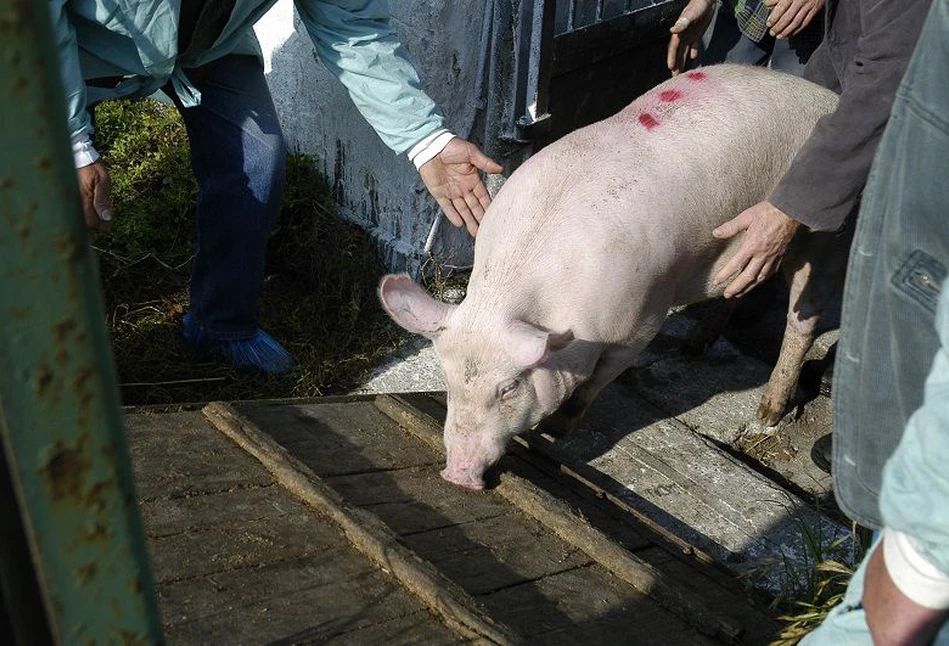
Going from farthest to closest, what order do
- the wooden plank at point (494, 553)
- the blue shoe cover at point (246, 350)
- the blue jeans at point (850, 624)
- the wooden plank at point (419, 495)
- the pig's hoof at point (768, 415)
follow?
the pig's hoof at point (768, 415) → the blue shoe cover at point (246, 350) → the wooden plank at point (419, 495) → the wooden plank at point (494, 553) → the blue jeans at point (850, 624)

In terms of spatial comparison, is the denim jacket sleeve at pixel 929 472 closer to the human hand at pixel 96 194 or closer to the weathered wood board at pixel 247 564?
the weathered wood board at pixel 247 564

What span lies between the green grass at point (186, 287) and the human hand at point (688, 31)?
5.64ft

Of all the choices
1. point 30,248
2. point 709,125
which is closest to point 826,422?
point 709,125

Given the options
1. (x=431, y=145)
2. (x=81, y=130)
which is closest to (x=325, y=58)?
(x=431, y=145)

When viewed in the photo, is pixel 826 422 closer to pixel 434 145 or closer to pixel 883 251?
pixel 434 145

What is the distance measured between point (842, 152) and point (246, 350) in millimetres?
2536

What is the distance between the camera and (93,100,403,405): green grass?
14.8 feet

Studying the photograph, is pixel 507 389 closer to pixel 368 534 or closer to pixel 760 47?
pixel 368 534

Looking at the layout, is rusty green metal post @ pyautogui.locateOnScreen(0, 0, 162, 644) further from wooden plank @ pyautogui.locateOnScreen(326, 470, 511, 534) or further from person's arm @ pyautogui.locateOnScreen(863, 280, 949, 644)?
wooden plank @ pyautogui.locateOnScreen(326, 470, 511, 534)

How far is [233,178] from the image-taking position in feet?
13.7

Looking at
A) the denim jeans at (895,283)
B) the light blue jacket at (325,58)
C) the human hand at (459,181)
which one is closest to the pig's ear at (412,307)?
the human hand at (459,181)

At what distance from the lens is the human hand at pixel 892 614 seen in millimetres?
1394

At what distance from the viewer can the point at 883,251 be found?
5.06ft

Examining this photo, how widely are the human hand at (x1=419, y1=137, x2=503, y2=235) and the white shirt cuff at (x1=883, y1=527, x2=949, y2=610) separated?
8.24 ft
